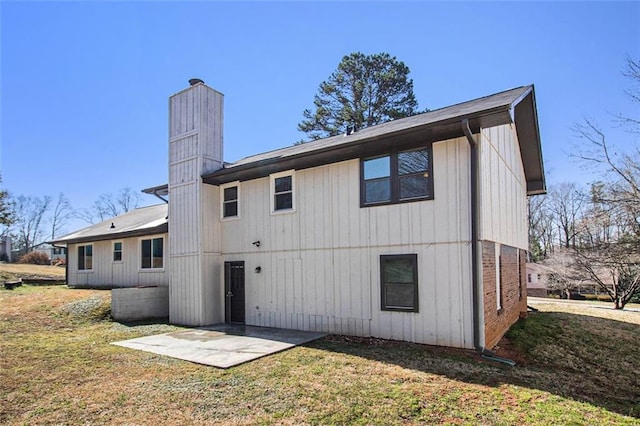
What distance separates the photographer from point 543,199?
3753cm

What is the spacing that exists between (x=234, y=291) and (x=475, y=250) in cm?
719

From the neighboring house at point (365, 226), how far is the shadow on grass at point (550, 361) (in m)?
0.52

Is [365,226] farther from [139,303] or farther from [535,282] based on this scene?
[535,282]

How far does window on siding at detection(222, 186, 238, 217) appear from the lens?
11586mm

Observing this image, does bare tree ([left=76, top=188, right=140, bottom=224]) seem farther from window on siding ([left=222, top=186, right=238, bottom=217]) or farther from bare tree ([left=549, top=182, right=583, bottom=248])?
bare tree ([left=549, top=182, right=583, bottom=248])

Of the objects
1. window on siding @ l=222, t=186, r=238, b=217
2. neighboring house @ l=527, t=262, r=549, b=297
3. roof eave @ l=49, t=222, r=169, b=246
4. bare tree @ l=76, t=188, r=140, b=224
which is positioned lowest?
neighboring house @ l=527, t=262, r=549, b=297

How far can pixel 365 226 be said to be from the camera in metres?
8.73

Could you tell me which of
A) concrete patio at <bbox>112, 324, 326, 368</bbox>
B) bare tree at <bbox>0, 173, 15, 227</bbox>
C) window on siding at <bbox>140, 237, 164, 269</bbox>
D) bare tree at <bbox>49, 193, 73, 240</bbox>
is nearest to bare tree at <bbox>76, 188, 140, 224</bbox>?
bare tree at <bbox>49, 193, 73, 240</bbox>

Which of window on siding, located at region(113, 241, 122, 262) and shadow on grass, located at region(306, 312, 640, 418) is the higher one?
window on siding, located at region(113, 241, 122, 262)

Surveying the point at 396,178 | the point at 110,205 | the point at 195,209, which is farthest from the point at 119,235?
the point at 110,205

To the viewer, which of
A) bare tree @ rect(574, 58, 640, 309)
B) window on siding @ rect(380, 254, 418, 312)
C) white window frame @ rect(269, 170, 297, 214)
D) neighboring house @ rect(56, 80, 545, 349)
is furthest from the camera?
bare tree @ rect(574, 58, 640, 309)

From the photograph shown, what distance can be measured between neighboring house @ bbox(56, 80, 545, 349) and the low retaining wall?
29.2 inches

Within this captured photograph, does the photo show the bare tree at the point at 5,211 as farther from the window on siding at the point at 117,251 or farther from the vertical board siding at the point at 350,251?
the vertical board siding at the point at 350,251

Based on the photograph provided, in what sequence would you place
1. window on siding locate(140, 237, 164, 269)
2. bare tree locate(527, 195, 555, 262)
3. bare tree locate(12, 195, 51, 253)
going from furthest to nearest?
1. bare tree locate(12, 195, 51, 253)
2. bare tree locate(527, 195, 555, 262)
3. window on siding locate(140, 237, 164, 269)
